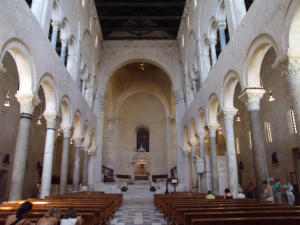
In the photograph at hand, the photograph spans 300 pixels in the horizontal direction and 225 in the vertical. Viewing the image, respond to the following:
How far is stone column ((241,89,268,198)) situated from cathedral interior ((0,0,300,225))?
1.4 inches

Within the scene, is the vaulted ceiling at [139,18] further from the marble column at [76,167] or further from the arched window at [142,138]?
the arched window at [142,138]

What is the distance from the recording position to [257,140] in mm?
8992

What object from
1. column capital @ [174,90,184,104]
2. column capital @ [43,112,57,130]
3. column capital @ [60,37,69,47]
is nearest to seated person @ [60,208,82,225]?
column capital @ [43,112,57,130]

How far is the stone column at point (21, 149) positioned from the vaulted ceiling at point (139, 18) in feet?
45.0

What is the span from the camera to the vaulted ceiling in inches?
826

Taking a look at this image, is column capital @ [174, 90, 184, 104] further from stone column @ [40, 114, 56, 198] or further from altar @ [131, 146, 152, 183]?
stone column @ [40, 114, 56, 198]

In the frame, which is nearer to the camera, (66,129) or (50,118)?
(50,118)

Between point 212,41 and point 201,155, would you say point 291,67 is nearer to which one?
point 212,41

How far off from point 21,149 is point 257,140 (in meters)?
8.30

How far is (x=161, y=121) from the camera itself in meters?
33.3

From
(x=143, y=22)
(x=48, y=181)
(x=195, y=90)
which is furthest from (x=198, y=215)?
(x=143, y=22)

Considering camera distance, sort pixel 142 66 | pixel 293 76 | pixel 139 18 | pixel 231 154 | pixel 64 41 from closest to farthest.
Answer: pixel 293 76, pixel 231 154, pixel 64 41, pixel 139 18, pixel 142 66

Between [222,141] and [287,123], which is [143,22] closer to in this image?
[222,141]

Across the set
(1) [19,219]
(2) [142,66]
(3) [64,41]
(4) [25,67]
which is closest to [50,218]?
(1) [19,219]
